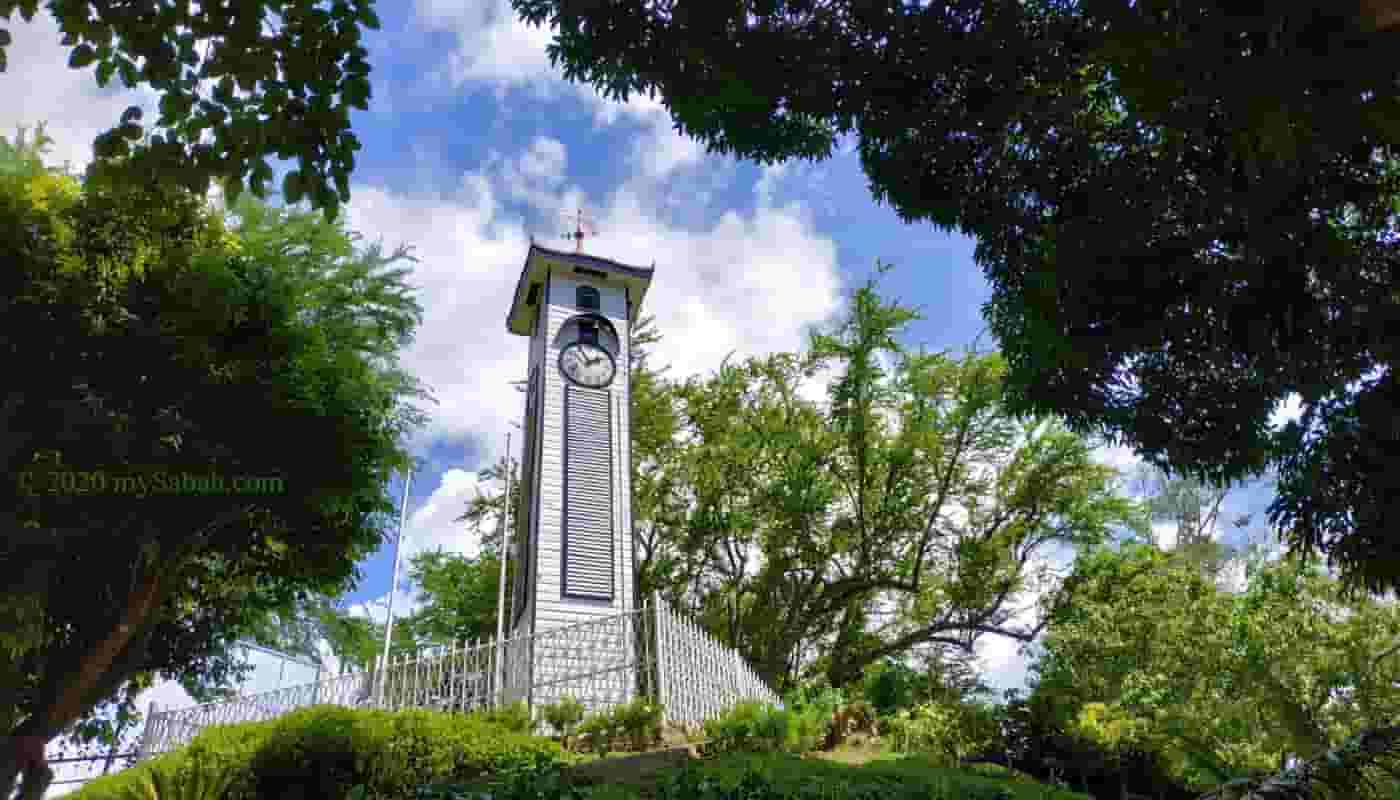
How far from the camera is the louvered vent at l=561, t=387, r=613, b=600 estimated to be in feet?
41.1

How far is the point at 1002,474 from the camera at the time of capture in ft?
67.5

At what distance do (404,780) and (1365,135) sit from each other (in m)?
8.38

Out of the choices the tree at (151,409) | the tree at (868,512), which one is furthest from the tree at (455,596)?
the tree at (151,409)

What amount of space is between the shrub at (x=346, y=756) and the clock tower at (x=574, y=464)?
7.99 ft

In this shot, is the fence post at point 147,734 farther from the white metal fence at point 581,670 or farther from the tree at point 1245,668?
the tree at point 1245,668

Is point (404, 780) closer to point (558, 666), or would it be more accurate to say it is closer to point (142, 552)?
point (558, 666)

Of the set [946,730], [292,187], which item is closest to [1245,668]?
[946,730]

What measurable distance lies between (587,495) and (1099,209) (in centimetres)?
800

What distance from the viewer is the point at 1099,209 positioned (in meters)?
7.18

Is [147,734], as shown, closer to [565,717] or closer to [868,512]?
[565,717]

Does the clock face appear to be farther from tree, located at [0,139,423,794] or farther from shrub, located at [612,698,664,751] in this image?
shrub, located at [612,698,664,751]

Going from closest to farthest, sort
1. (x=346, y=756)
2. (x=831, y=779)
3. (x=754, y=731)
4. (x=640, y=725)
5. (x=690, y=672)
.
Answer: (x=831, y=779), (x=346, y=756), (x=754, y=731), (x=640, y=725), (x=690, y=672)

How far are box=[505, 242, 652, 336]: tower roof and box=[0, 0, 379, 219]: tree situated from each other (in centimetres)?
1087

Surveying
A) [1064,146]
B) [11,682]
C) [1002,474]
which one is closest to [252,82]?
[1064,146]
